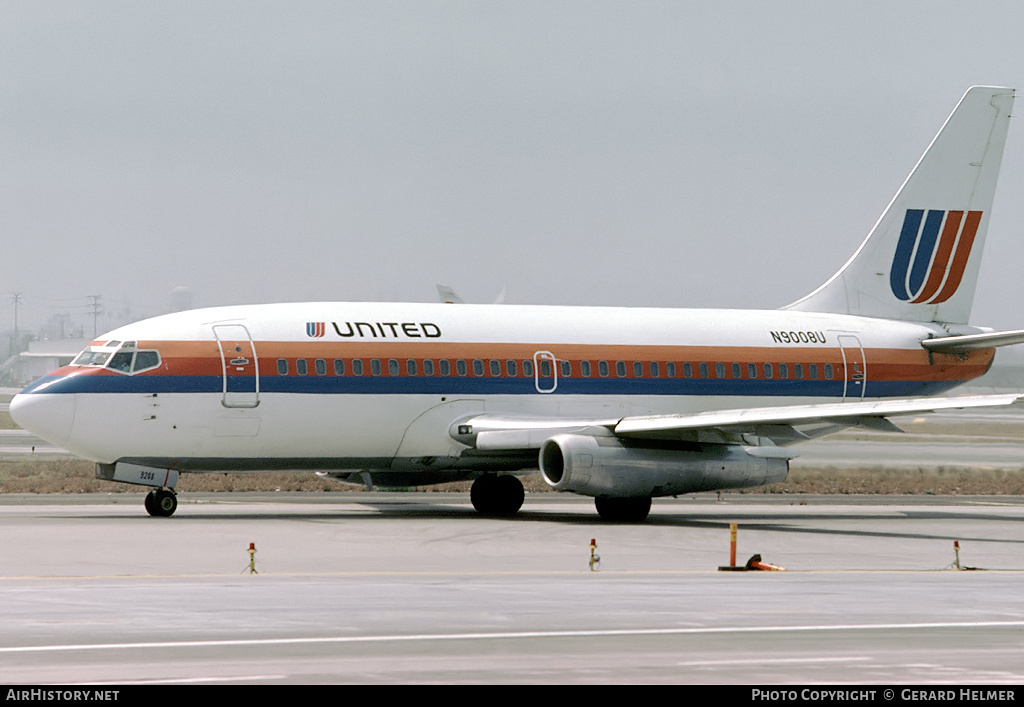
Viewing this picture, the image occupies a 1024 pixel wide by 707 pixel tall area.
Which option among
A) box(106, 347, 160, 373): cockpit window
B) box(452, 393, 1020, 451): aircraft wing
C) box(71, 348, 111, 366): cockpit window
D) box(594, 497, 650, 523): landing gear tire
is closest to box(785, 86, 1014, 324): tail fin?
box(452, 393, 1020, 451): aircraft wing

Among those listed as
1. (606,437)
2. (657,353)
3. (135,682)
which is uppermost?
(657,353)

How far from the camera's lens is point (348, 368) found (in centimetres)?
3297

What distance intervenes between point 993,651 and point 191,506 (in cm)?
2518

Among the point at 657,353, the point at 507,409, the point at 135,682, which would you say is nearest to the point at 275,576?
the point at 135,682

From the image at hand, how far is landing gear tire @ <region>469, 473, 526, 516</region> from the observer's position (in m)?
35.1

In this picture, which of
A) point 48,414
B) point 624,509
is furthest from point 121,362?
point 624,509

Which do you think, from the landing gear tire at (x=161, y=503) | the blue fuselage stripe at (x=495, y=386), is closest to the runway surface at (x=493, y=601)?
the landing gear tire at (x=161, y=503)

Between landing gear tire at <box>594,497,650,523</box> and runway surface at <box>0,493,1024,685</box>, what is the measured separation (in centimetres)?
44

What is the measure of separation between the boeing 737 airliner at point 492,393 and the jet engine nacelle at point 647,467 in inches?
1.7

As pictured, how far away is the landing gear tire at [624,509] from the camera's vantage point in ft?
108

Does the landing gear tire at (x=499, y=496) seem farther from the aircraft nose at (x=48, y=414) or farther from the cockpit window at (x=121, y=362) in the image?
the aircraft nose at (x=48, y=414)

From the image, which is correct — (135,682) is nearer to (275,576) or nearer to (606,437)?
(275,576)

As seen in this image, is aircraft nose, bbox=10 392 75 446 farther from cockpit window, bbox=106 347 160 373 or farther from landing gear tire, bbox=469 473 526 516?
landing gear tire, bbox=469 473 526 516

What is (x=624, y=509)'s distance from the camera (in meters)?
33.0
